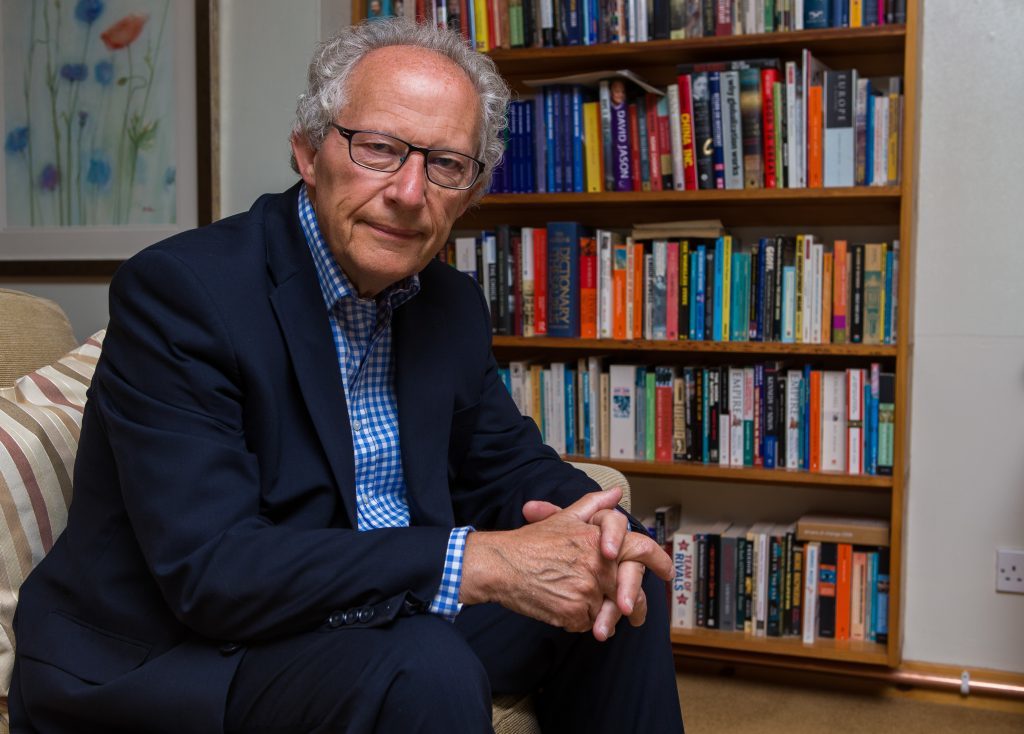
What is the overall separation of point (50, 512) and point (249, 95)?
4.97ft

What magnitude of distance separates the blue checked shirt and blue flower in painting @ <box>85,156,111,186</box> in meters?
1.45

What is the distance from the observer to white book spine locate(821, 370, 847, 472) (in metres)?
2.31

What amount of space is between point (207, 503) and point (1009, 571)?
1.90 metres

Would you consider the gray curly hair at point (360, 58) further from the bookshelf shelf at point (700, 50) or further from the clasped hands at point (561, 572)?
the bookshelf shelf at point (700, 50)

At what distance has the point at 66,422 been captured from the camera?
142 centimetres

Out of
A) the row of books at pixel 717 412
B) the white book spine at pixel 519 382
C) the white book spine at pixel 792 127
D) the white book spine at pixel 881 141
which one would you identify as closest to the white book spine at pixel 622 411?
the row of books at pixel 717 412

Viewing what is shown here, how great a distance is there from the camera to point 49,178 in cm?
270

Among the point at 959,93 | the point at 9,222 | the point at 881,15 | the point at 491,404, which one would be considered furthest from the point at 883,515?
the point at 9,222

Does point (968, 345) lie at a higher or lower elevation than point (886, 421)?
higher

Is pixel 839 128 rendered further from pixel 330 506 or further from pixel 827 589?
pixel 330 506

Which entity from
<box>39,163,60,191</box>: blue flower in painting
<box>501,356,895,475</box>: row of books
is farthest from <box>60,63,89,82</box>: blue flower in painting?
<box>501,356,895,475</box>: row of books

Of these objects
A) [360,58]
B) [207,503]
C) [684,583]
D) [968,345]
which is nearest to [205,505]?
[207,503]

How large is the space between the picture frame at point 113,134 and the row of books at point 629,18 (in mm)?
545

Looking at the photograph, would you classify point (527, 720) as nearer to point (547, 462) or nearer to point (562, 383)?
point (547, 462)
